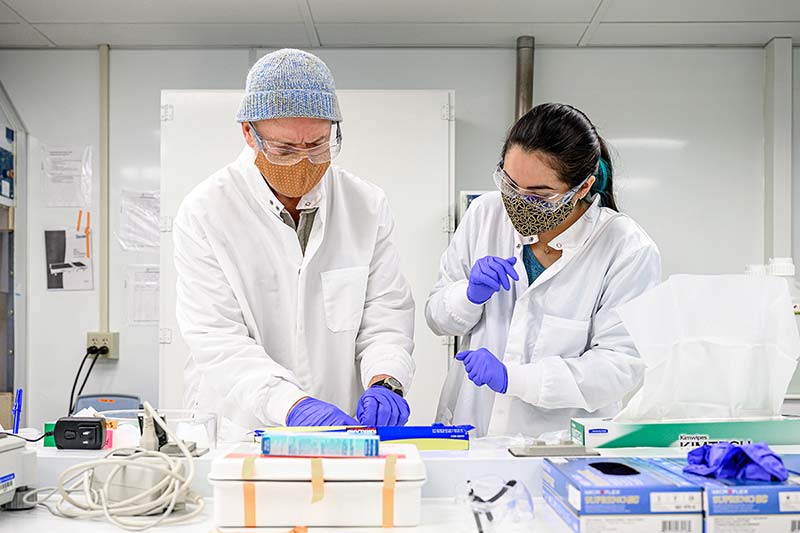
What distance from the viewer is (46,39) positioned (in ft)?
10.0

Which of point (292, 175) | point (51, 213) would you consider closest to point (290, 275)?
point (292, 175)

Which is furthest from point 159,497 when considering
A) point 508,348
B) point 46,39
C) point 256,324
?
point 46,39

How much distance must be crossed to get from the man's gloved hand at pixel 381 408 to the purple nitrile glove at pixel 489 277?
293 mm

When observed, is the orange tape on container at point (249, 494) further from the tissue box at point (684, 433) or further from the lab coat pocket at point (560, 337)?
the lab coat pocket at point (560, 337)

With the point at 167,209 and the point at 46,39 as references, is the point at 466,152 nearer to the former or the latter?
the point at 167,209

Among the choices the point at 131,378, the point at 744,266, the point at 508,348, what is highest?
the point at 744,266

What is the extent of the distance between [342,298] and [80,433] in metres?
0.63

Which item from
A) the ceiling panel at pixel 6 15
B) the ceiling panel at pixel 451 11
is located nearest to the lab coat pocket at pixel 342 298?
the ceiling panel at pixel 451 11

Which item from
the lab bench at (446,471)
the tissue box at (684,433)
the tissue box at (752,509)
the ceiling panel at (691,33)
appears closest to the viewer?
the tissue box at (752,509)

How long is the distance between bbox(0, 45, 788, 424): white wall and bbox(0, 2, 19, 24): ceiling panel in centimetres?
35

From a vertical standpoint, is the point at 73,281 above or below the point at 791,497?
above

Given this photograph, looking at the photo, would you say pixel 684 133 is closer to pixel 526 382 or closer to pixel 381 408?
pixel 526 382

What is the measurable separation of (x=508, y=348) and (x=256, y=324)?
561 mm

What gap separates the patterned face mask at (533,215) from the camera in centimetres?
149
